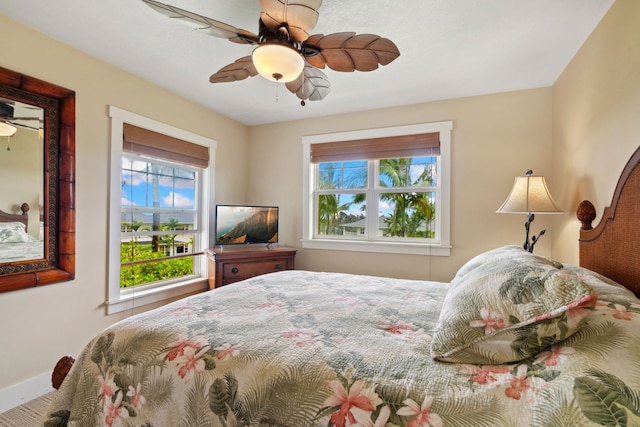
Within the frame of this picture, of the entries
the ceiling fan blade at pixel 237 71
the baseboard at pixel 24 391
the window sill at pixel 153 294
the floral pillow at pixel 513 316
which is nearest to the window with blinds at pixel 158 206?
the window sill at pixel 153 294

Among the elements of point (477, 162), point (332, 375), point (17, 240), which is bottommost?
point (332, 375)

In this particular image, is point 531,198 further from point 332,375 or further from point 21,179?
point 21,179

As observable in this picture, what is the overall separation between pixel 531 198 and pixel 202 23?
7.63ft

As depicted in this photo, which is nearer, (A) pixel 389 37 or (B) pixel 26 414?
(B) pixel 26 414

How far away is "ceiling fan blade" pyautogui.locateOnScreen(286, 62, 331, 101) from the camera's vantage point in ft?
6.22

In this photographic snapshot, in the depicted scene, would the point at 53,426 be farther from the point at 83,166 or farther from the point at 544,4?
the point at 544,4

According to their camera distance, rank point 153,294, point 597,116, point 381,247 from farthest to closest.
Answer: point 381,247, point 153,294, point 597,116

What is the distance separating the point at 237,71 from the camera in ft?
6.14

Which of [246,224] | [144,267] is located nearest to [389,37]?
[246,224]

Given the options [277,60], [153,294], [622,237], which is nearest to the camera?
[622,237]

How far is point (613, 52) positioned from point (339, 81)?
71.2 inches

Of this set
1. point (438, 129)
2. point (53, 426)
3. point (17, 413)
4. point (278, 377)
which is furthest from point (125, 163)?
point (438, 129)

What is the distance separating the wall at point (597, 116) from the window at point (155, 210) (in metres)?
3.39

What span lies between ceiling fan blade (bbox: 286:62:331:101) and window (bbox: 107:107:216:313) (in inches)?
62.9
